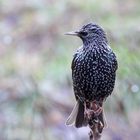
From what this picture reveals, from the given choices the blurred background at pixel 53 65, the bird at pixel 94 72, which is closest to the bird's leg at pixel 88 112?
the bird at pixel 94 72

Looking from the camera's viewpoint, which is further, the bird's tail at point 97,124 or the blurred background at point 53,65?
the blurred background at point 53,65

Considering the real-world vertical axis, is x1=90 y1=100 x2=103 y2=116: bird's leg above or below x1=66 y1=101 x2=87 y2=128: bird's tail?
above

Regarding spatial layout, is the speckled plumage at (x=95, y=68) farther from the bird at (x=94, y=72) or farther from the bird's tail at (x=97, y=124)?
the bird's tail at (x=97, y=124)

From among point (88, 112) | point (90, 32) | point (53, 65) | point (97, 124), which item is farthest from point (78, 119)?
point (53, 65)

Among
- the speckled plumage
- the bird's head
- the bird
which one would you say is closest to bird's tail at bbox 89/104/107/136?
the bird

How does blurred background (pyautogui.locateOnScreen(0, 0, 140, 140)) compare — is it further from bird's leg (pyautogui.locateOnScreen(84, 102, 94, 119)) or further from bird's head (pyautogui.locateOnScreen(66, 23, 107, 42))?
bird's head (pyautogui.locateOnScreen(66, 23, 107, 42))

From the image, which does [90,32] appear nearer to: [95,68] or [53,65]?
[95,68]
